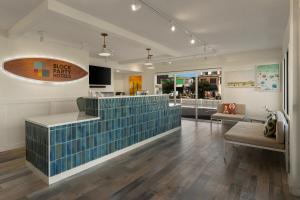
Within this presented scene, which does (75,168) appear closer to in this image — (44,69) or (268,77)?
(44,69)

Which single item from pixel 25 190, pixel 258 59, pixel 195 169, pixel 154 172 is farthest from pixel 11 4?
pixel 258 59

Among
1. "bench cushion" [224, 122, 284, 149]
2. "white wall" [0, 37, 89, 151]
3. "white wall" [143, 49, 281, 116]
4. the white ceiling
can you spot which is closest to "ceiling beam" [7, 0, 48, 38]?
the white ceiling

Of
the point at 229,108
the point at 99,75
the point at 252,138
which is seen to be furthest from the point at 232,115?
the point at 99,75

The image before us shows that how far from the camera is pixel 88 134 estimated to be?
10.0 ft

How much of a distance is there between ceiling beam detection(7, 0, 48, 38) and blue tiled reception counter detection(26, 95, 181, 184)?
157 centimetres

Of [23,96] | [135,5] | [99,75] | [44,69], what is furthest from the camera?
[99,75]

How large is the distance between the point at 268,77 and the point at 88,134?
5838mm

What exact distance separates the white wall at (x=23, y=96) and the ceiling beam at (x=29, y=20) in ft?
1.16

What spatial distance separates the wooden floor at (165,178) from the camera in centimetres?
231

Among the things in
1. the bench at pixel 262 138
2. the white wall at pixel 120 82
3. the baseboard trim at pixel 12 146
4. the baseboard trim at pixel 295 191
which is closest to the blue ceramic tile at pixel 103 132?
the baseboard trim at pixel 12 146

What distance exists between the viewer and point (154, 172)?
291cm

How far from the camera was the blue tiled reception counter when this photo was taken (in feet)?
8.57

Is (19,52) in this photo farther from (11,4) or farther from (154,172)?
(154,172)

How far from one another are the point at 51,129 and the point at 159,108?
2.98 metres
